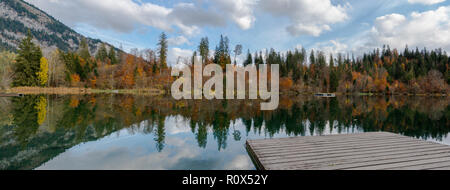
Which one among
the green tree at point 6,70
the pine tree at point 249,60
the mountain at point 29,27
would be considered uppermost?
the mountain at point 29,27

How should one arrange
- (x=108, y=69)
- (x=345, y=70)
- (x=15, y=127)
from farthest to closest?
1. (x=345, y=70)
2. (x=108, y=69)
3. (x=15, y=127)

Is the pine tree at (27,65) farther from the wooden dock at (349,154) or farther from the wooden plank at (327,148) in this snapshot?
the wooden plank at (327,148)

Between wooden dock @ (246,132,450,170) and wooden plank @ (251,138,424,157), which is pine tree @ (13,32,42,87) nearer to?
wooden dock @ (246,132,450,170)

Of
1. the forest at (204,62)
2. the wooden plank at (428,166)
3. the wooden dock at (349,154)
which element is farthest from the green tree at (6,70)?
the wooden plank at (428,166)

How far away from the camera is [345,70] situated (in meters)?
78.2

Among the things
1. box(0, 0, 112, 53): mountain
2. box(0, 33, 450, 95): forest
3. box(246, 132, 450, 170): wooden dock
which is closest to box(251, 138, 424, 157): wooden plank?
box(246, 132, 450, 170): wooden dock

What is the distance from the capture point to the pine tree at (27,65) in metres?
43.5

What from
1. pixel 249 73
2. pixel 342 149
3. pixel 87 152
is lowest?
pixel 87 152

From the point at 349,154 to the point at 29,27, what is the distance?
241 metres
